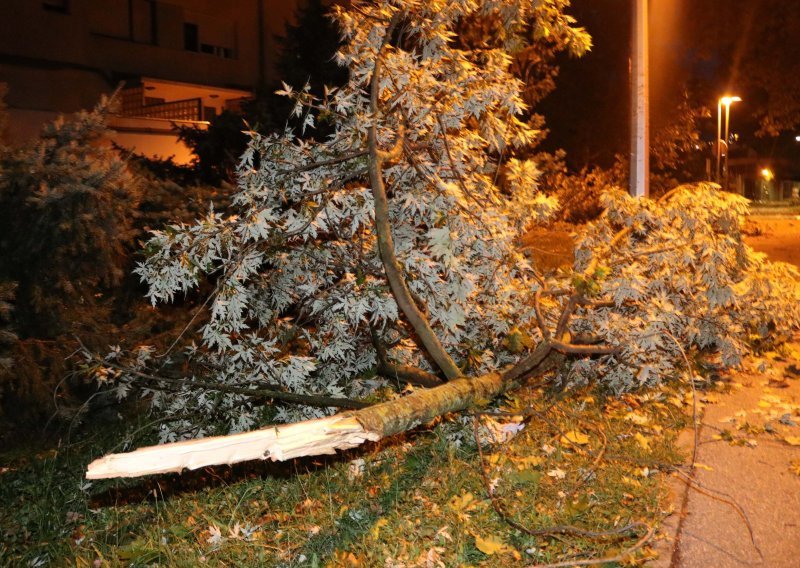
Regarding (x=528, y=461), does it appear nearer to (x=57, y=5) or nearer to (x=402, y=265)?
(x=402, y=265)

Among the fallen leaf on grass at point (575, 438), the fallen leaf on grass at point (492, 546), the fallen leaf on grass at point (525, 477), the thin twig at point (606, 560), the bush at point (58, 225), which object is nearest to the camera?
the thin twig at point (606, 560)

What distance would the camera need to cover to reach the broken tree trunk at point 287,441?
2.97 m

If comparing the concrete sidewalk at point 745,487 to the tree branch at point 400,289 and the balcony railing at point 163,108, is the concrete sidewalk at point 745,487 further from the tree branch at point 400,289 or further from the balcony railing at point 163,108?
the balcony railing at point 163,108

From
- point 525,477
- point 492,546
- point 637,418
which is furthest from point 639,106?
point 492,546

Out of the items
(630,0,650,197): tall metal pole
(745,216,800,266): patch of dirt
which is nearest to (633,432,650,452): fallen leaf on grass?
(630,0,650,197): tall metal pole

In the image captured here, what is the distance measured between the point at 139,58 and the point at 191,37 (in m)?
2.48

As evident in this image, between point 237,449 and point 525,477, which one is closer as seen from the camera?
point 237,449

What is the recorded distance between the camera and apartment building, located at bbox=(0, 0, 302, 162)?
18.2 m

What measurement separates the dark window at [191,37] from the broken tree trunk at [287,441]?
2102 centimetres

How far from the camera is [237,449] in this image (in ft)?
10.4

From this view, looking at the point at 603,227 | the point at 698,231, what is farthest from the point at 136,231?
the point at 698,231

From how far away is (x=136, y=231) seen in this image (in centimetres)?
618

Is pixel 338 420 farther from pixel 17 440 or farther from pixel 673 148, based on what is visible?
pixel 673 148

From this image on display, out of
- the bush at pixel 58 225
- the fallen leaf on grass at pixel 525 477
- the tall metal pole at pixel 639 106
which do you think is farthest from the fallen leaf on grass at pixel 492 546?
the tall metal pole at pixel 639 106
